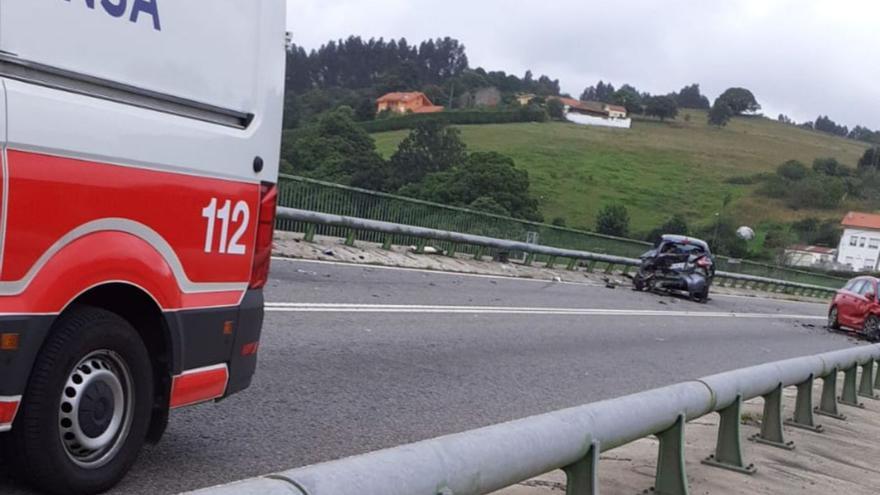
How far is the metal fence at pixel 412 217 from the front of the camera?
16.9 meters

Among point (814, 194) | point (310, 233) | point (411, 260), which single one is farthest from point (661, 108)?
point (310, 233)

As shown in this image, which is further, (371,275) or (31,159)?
(371,275)

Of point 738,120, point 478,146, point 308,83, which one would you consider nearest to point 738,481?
point 478,146

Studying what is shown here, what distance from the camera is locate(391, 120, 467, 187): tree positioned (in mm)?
46906

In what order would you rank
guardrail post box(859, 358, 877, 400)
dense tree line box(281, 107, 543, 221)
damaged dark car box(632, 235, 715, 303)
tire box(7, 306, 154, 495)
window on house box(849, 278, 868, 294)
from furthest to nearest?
dense tree line box(281, 107, 543, 221) < damaged dark car box(632, 235, 715, 303) < window on house box(849, 278, 868, 294) < guardrail post box(859, 358, 877, 400) < tire box(7, 306, 154, 495)

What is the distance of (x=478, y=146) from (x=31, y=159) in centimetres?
9499

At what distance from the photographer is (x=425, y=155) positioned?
177ft

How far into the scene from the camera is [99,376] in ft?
12.8

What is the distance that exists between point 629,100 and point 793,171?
2180 inches

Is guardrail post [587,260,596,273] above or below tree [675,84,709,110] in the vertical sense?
below

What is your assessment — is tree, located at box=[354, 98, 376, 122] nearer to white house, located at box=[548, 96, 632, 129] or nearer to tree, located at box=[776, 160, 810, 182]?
white house, located at box=[548, 96, 632, 129]

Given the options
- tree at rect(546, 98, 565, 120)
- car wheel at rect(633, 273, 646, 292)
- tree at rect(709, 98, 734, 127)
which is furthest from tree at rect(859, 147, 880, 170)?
car wheel at rect(633, 273, 646, 292)

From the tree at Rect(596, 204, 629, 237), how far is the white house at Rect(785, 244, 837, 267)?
456 inches

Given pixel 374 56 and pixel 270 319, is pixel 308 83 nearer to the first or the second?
pixel 374 56
